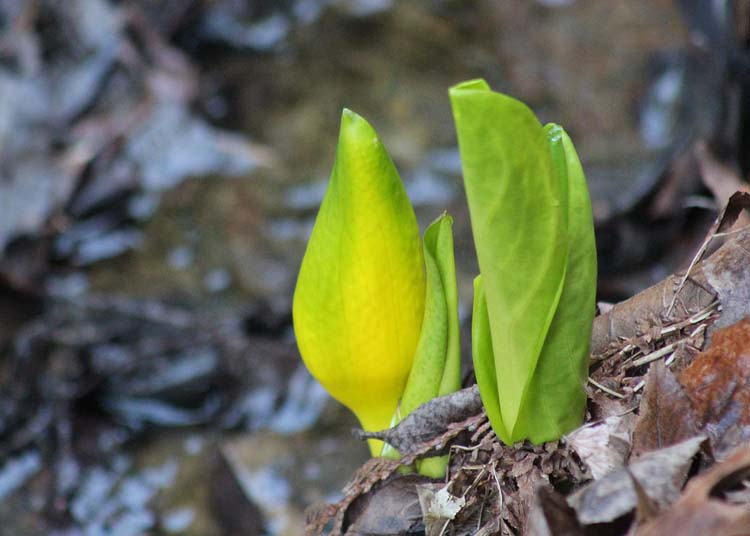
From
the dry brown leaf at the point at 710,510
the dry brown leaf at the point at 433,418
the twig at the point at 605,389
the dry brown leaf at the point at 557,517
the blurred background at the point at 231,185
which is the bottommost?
the blurred background at the point at 231,185

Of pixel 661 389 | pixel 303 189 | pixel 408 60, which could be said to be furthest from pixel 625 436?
pixel 408 60

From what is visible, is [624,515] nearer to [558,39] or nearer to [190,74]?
[558,39]

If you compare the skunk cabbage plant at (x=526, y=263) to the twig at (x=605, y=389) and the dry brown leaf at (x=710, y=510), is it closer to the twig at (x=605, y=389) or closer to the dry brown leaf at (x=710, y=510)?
the twig at (x=605, y=389)

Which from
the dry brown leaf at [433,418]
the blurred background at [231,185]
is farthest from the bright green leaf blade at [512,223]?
the blurred background at [231,185]

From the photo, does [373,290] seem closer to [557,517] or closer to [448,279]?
[448,279]

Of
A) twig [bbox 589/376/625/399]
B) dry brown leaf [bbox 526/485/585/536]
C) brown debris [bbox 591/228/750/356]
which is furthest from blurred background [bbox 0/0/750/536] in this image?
dry brown leaf [bbox 526/485/585/536]

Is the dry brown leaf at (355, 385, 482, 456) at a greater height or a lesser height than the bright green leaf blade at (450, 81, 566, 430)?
lesser

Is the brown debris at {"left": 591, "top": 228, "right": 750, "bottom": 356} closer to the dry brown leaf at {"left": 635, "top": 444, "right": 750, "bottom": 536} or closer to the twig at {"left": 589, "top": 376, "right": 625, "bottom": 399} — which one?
the twig at {"left": 589, "top": 376, "right": 625, "bottom": 399}
